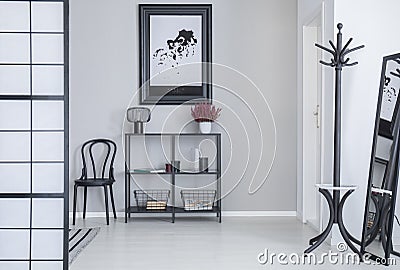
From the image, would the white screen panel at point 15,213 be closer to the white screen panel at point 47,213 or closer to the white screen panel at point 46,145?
the white screen panel at point 47,213

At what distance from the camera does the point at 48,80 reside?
3.60 m

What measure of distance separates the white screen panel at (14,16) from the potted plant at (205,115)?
11.0 feet

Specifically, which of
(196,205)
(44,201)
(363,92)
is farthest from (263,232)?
(44,201)

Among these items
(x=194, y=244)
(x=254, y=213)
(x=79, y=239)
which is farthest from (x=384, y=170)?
(x=79, y=239)

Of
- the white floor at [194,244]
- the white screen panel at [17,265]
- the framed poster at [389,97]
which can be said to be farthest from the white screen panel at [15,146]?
the framed poster at [389,97]

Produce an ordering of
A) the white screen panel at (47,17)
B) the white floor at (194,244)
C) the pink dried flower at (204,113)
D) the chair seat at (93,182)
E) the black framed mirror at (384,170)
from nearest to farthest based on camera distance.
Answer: the white screen panel at (47,17), the white floor at (194,244), the black framed mirror at (384,170), the chair seat at (93,182), the pink dried flower at (204,113)

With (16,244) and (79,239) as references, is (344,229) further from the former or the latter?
(16,244)

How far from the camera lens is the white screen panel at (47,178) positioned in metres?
3.60

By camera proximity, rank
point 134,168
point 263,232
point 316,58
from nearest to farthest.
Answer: point 263,232, point 316,58, point 134,168

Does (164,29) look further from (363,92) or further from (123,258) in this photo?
(123,258)

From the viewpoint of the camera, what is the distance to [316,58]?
6.58 m

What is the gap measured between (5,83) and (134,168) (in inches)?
138

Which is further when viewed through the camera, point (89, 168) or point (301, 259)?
point (89, 168)

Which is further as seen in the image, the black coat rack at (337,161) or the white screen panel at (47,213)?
the black coat rack at (337,161)
